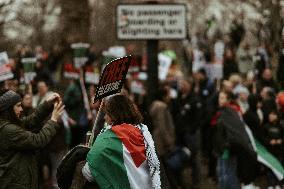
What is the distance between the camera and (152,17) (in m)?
14.9

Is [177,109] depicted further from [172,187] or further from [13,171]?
[13,171]

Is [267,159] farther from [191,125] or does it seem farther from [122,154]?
[122,154]

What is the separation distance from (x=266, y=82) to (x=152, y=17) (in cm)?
589

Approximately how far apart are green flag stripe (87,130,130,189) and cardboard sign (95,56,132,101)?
0.56 metres

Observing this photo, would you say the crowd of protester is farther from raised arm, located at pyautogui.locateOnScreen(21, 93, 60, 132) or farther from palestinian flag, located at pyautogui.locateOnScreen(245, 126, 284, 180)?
raised arm, located at pyautogui.locateOnScreen(21, 93, 60, 132)

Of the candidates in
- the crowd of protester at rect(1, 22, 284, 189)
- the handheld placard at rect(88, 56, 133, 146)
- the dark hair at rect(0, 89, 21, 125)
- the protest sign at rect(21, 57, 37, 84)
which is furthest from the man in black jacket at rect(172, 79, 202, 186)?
the handheld placard at rect(88, 56, 133, 146)

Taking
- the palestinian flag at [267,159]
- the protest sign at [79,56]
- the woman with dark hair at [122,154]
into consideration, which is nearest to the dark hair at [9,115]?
the woman with dark hair at [122,154]

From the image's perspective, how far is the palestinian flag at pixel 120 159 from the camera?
7.92 m

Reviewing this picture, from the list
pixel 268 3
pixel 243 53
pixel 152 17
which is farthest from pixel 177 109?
pixel 268 3

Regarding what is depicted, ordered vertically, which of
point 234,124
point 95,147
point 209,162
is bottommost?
point 209,162

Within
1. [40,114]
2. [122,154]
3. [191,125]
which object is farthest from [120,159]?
[191,125]

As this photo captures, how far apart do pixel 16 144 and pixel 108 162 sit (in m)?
1.31

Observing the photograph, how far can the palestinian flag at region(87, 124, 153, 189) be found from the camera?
792 centimetres

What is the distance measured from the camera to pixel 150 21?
1491 centimetres
